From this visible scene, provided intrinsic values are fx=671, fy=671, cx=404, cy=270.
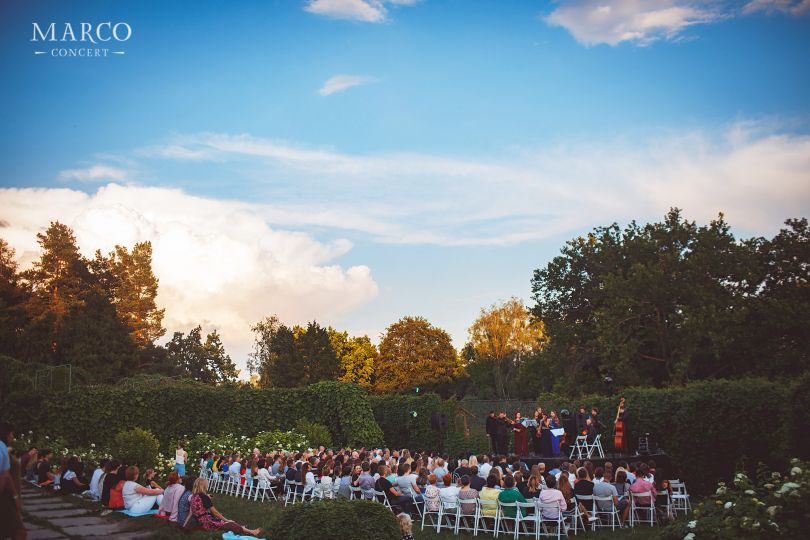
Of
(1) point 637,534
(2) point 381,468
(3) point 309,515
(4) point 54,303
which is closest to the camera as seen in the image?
(3) point 309,515

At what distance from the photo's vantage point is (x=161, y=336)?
56.9 meters

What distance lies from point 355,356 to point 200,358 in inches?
559

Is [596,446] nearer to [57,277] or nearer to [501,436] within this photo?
[501,436]

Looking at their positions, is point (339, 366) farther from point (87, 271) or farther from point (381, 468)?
point (381, 468)

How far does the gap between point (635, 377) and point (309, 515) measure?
90.1 ft

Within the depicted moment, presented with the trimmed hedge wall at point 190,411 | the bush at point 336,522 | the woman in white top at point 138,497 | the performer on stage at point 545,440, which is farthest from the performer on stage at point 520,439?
the bush at point 336,522

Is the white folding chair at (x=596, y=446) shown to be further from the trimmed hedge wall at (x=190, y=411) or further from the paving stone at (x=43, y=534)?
the paving stone at (x=43, y=534)

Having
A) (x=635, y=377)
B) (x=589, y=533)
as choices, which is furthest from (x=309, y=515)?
(x=635, y=377)

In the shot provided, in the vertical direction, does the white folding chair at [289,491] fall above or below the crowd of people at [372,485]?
below

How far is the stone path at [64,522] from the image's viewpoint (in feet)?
30.4

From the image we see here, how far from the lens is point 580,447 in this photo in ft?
62.0

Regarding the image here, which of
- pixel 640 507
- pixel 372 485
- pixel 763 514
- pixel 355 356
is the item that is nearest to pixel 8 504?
pixel 372 485

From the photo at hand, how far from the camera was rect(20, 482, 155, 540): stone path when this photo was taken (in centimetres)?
927

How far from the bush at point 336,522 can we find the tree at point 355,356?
55581 mm
